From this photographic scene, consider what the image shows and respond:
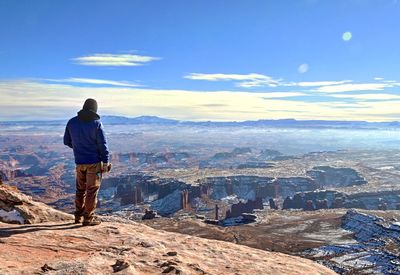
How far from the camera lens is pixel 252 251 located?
13273mm

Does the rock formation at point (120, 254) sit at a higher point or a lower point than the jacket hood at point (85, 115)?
lower

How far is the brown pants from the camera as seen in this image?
1388 cm

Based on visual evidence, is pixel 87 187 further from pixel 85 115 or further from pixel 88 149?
pixel 85 115

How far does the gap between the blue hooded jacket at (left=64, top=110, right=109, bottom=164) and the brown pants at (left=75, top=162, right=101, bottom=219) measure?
26cm

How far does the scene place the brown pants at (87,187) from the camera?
1388cm

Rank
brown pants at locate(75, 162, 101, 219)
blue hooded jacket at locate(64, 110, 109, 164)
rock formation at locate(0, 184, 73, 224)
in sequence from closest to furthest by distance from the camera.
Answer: blue hooded jacket at locate(64, 110, 109, 164) < brown pants at locate(75, 162, 101, 219) < rock formation at locate(0, 184, 73, 224)

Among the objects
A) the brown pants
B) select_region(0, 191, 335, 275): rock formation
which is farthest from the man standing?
select_region(0, 191, 335, 275): rock formation

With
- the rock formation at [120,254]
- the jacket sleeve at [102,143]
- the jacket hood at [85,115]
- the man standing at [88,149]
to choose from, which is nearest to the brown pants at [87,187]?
the man standing at [88,149]

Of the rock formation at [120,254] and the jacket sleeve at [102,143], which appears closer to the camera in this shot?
the rock formation at [120,254]

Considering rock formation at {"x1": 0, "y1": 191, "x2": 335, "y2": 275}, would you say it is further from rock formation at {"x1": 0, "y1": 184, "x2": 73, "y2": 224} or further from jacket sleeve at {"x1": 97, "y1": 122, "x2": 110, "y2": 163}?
jacket sleeve at {"x1": 97, "y1": 122, "x2": 110, "y2": 163}

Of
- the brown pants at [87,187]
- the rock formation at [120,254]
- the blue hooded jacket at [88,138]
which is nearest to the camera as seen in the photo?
the rock formation at [120,254]

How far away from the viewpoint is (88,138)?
1366 cm

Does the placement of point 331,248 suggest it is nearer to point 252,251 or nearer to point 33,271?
point 252,251

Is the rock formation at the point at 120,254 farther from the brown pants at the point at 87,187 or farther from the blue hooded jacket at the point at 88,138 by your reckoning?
the blue hooded jacket at the point at 88,138
